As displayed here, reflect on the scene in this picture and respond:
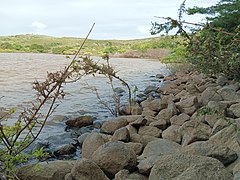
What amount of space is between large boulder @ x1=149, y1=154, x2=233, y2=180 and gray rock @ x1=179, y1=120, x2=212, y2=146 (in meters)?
1.28

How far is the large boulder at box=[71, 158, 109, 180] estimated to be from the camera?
3.60m

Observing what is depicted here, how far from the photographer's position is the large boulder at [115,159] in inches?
147

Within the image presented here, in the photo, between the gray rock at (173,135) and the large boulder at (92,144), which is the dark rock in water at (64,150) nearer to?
the large boulder at (92,144)

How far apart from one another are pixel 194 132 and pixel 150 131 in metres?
1.33

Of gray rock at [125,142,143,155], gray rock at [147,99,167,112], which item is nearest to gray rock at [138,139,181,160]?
gray rock at [125,142,143,155]

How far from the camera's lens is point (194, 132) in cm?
448

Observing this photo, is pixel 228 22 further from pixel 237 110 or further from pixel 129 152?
pixel 129 152

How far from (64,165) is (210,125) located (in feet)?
7.52

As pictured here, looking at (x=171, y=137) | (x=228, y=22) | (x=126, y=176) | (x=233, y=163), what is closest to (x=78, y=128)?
(x=171, y=137)

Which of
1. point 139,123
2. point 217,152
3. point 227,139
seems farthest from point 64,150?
point 217,152

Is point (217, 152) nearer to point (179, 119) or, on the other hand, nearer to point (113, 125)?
point (179, 119)

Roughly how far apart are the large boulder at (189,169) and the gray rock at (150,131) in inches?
95.1

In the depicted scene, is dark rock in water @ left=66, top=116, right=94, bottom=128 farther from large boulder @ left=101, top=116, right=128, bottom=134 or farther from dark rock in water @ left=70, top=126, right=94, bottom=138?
large boulder @ left=101, top=116, right=128, bottom=134

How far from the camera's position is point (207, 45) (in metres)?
4.94
